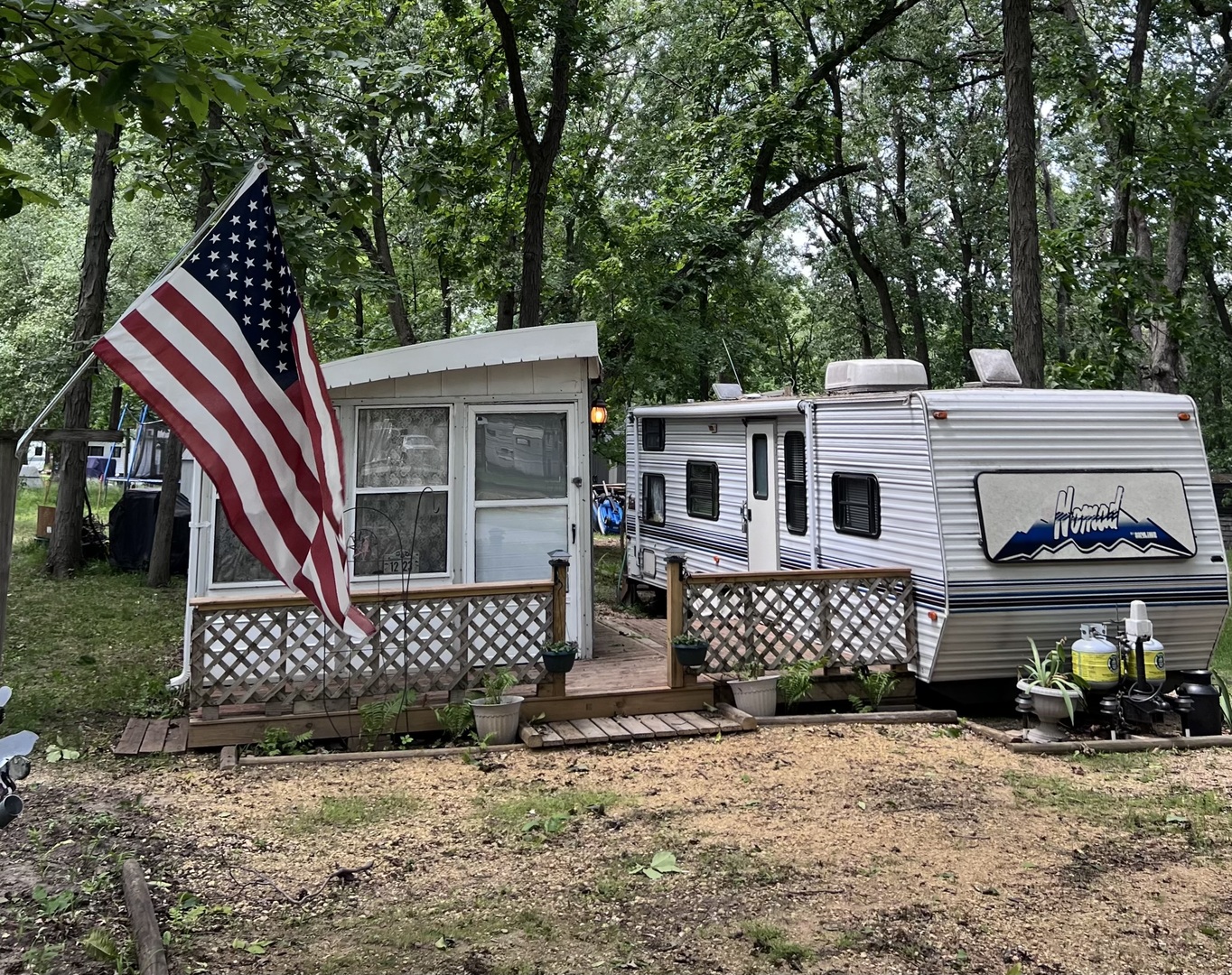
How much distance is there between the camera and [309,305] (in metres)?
8.42

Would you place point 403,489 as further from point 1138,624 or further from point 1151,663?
point 1151,663

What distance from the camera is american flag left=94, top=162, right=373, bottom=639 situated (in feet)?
10.6

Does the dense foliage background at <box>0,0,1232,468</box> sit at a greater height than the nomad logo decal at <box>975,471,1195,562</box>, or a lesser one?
greater

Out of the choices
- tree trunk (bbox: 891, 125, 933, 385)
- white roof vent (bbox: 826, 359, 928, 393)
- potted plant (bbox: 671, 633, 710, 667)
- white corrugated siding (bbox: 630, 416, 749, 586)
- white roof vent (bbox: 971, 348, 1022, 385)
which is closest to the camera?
potted plant (bbox: 671, 633, 710, 667)

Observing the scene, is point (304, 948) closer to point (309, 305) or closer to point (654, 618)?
point (309, 305)

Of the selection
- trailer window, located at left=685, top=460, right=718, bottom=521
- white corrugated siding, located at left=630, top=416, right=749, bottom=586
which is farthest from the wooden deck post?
trailer window, located at left=685, top=460, right=718, bottom=521

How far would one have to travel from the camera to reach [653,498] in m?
12.1

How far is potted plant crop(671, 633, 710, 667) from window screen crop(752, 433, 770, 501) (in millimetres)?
3054

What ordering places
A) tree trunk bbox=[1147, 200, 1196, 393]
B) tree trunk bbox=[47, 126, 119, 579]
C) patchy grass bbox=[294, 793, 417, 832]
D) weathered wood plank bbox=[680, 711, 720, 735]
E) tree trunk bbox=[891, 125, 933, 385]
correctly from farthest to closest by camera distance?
tree trunk bbox=[891, 125, 933, 385] < tree trunk bbox=[1147, 200, 1196, 393] < tree trunk bbox=[47, 126, 119, 579] < weathered wood plank bbox=[680, 711, 720, 735] < patchy grass bbox=[294, 793, 417, 832]

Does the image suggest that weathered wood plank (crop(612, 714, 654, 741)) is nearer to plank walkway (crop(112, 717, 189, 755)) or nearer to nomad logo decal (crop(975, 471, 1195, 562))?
nomad logo decal (crop(975, 471, 1195, 562))

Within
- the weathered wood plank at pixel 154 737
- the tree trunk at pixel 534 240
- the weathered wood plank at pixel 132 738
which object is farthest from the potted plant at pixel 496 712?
the tree trunk at pixel 534 240

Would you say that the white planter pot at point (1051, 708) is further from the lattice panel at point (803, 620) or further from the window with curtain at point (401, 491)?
the window with curtain at point (401, 491)

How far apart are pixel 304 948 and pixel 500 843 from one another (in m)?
1.24

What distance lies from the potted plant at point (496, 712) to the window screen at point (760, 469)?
13.4ft
